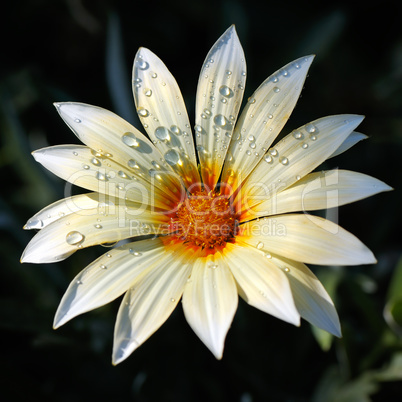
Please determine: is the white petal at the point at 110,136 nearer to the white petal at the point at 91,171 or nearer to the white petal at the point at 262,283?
the white petal at the point at 91,171

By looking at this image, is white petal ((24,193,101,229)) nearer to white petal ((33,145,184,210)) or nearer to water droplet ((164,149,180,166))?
white petal ((33,145,184,210))

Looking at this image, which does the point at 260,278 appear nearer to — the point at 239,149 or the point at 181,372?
the point at 239,149

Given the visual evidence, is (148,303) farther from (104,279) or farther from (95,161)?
(95,161)

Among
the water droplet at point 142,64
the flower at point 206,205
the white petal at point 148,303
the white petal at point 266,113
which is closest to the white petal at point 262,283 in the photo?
the flower at point 206,205

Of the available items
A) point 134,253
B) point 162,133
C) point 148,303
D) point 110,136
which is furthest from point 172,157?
point 148,303

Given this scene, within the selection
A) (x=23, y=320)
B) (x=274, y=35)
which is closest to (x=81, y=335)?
(x=23, y=320)

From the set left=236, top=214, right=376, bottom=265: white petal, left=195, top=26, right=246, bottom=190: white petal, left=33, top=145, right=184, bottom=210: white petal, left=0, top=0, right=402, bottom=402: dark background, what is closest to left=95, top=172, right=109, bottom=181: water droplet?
left=33, top=145, right=184, bottom=210: white petal

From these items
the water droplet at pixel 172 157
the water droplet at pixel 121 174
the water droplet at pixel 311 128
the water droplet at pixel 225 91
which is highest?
the water droplet at pixel 225 91
